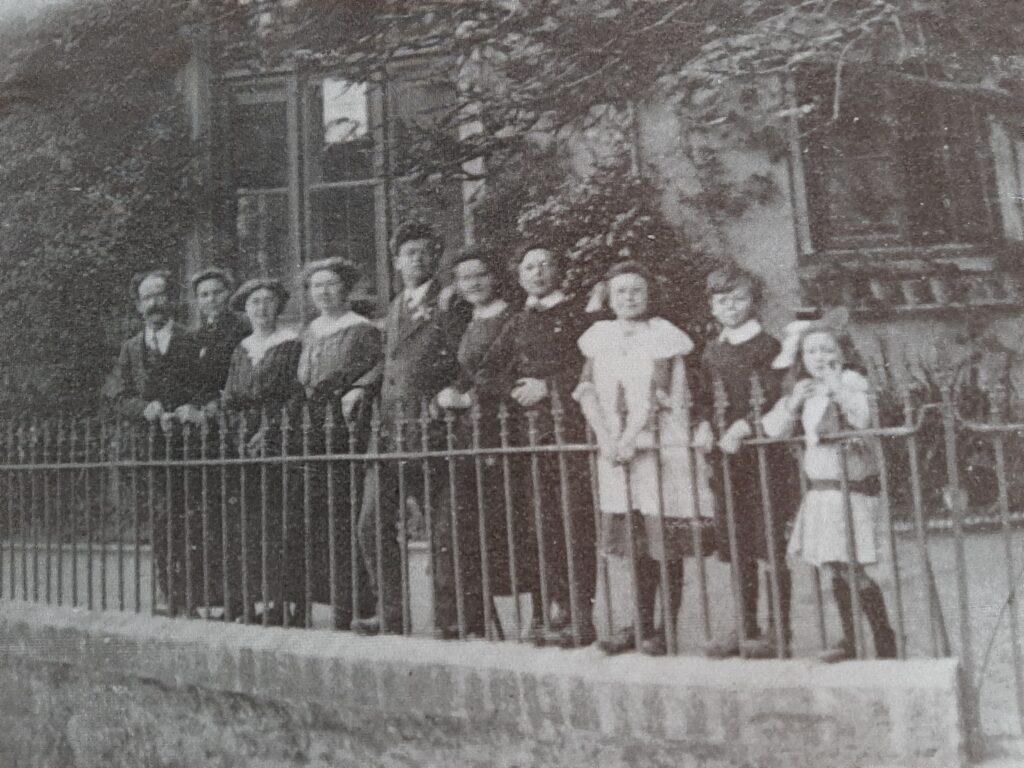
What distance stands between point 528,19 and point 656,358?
4.00 feet

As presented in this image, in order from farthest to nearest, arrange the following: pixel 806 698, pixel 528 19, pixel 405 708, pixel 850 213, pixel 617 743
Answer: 1. pixel 528 19
2. pixel 850 213
3. pixel 405 708
4. pixel 617 743
5. pixel 806 698

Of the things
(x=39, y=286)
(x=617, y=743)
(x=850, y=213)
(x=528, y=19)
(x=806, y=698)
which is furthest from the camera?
(x=39, y=286)

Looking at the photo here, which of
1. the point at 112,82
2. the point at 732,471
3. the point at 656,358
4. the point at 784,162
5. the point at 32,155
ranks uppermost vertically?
the point at 112,82

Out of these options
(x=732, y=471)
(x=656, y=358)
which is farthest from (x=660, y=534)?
(x=656, y=358)

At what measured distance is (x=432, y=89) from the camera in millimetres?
2842

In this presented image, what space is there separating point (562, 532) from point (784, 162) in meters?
1.31

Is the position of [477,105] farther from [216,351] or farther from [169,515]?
[169,515]

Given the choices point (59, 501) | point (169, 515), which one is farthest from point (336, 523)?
point (59, 501)

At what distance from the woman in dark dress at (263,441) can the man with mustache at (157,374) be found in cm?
21

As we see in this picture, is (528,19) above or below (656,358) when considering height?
above

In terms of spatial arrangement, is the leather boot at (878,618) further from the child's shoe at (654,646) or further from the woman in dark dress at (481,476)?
the woman in dark dress at (481,476)

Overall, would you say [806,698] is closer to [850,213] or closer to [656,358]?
[656,358]

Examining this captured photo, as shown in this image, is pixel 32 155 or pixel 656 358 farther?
pixel 32 155

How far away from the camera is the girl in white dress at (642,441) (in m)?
2.27
